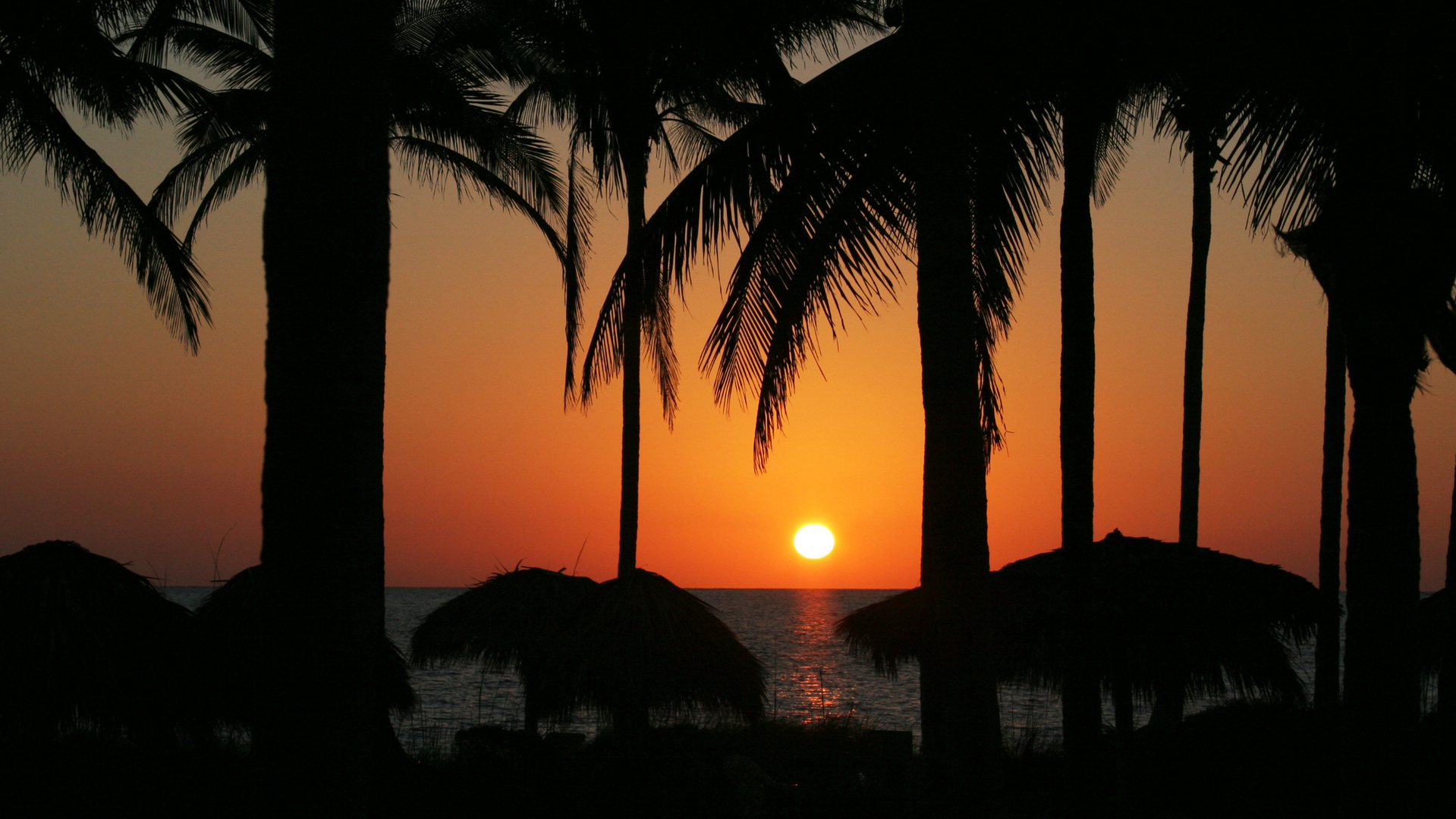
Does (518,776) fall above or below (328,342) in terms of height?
below

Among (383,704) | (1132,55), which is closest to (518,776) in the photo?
(383,704)

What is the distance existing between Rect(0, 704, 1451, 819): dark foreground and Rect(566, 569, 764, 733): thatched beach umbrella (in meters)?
0.60

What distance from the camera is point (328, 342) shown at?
8.45 feet

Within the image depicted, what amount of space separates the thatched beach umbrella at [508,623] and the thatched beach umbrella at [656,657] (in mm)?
608

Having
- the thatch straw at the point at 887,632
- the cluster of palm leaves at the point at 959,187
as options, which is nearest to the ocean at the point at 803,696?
the thatch straw at the point at 887,632

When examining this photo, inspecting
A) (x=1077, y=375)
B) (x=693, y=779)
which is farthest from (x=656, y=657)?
(x=1077, y=375)

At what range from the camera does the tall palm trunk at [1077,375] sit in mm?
6531

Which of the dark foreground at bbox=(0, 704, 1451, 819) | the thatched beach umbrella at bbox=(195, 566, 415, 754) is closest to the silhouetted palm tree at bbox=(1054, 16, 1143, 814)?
the dark foreground at bbox=(0, 704, 1451, 819)

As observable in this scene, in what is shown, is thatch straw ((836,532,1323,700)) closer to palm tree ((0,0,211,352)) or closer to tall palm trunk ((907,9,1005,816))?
tall palm trunk ((907,9,1005,816))

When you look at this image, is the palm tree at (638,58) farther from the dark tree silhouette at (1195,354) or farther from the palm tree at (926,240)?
the dark tree silhouette at (1195,354)

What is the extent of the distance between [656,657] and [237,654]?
4378 mm

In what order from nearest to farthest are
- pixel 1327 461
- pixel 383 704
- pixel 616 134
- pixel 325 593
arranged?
pixel 325 593
pixel 616 134
pixel 383 704
pixel 1327 461

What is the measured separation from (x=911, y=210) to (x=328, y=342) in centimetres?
490

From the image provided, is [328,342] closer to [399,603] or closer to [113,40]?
[113,40]
